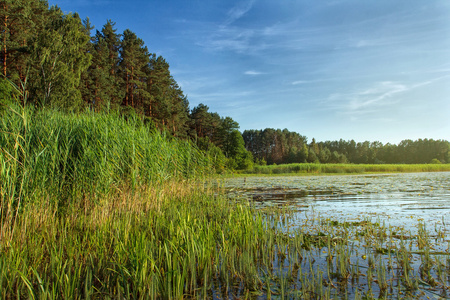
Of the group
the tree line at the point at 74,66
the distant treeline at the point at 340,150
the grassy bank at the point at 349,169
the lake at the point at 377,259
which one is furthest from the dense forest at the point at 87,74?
the distant treeline at the point at 340,150

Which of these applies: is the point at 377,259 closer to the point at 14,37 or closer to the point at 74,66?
the point at 74,66

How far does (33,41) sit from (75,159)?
1914 centimetres

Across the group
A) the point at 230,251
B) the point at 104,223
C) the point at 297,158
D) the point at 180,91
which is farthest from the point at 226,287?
the point at 297,158

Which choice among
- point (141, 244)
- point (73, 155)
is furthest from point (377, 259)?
point (73, 155)

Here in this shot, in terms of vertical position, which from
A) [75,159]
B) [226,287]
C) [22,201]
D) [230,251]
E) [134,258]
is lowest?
[226,287]

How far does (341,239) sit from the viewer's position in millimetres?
4242

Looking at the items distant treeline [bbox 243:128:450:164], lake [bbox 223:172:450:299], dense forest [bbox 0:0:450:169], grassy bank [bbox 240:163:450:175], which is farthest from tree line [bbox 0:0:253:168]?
distant treeline [bbox 243:128:450:164]

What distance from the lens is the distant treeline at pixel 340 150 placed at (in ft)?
231

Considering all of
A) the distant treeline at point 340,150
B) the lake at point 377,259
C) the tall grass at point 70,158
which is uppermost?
the distant treeline at point 340,150

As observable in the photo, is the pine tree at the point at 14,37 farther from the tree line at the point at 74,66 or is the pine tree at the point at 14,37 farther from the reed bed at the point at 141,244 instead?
the reed bed at the point at 141,244

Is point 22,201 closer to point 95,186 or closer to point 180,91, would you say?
point 95,186

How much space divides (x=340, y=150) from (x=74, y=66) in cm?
9245

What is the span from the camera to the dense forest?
17.7 m

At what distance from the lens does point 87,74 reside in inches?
945
